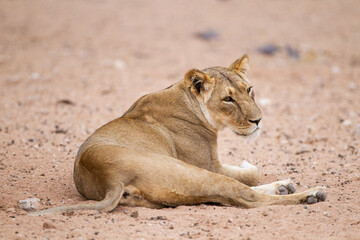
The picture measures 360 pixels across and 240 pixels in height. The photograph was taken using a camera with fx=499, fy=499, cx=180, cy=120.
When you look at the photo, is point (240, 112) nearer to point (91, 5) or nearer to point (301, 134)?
point (301, 134)

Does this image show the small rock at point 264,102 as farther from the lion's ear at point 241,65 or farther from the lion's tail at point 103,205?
the lion's tail at point 103,205

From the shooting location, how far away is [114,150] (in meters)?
4.39

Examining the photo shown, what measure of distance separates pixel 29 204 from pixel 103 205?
890 millimetres

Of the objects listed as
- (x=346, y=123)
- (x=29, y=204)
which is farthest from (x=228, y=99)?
(x=346, y=123)

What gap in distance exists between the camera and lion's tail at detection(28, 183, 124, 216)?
13.4 ft

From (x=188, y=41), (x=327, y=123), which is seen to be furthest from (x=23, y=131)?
(x=188, y=41)

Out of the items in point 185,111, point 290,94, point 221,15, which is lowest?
point 185,111

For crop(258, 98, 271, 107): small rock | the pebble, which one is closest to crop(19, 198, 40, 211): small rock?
the pebble

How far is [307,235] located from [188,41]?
10.0 metres

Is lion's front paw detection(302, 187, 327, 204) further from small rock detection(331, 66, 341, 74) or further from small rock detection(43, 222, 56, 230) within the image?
small rock detection(331, 66, 341, 74)

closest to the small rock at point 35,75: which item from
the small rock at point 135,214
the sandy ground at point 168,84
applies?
the sandy ground at point 168,84

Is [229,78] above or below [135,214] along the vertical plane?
above

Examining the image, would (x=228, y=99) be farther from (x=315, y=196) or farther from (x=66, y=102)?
(x=66, y=102)

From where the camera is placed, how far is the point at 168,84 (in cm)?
1041
